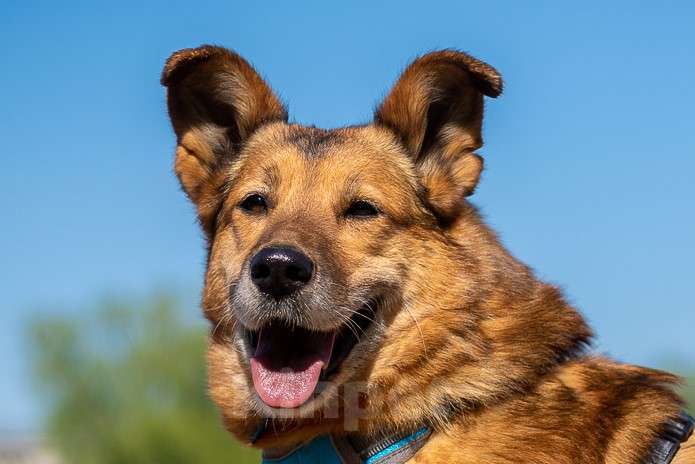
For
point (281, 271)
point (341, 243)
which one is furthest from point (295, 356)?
point (341, 243)

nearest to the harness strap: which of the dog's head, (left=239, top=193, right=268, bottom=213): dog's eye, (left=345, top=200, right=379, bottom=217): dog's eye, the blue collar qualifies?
the blue collar

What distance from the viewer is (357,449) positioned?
6.00m

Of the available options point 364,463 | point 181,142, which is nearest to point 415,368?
point 364,463

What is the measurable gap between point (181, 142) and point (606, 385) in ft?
11.8

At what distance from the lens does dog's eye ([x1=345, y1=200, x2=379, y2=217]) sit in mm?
6793

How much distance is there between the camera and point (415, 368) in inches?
246

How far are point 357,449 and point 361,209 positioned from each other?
168 cm

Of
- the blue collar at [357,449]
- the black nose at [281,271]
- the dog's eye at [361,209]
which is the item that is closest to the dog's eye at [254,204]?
the dog's eye at [361,209]

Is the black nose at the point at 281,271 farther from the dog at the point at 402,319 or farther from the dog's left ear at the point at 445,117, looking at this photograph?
the dog's left ear at the point at 445,117

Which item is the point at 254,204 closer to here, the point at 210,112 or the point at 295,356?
the point at 210,112

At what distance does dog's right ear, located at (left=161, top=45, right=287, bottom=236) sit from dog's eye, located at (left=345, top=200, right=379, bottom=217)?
110 cm

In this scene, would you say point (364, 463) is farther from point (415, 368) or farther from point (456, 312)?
point (456, 312)

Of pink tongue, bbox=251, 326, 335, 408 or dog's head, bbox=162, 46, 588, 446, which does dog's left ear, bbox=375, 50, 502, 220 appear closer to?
dog's head, bbox=162, 46, 588, 446

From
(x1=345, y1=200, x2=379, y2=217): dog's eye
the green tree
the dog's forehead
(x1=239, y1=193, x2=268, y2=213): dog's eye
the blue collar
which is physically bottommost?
the green tree
